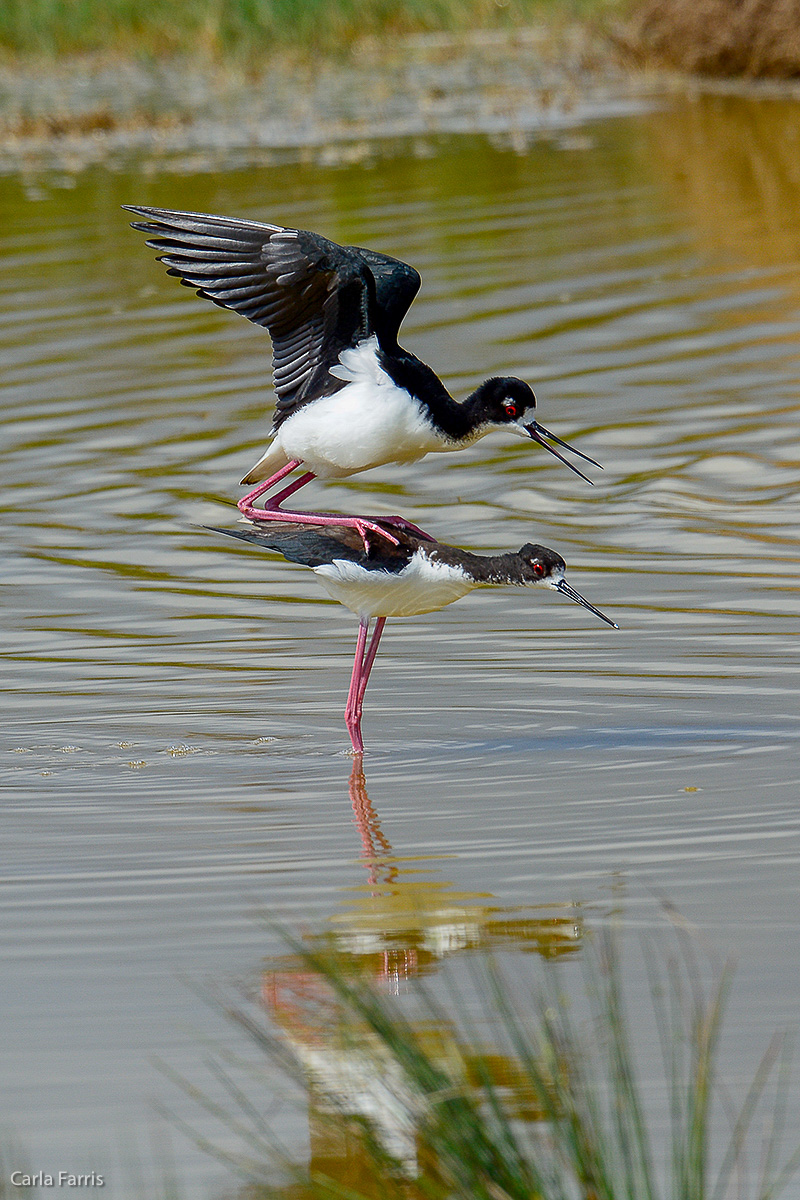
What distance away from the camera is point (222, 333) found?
37.8 ft

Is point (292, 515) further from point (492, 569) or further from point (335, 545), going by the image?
point (492, 569)

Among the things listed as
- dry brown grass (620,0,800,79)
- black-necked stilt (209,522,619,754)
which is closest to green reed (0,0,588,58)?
dry brown grass (620,0,800,79)

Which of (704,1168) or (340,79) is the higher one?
(340,79)

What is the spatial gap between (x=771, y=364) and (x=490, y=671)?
4.05 meters

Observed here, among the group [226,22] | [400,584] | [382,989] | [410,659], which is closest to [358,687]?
[400,584]

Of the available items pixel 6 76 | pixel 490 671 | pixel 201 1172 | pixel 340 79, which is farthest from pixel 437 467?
pixel 6 76

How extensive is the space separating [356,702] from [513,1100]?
2.51 m

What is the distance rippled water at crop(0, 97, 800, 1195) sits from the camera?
4.34 metres

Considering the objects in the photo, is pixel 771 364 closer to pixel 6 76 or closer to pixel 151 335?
pixel 151 335

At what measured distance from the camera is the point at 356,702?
19.2 feet

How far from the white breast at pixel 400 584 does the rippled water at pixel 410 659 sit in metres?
0.40

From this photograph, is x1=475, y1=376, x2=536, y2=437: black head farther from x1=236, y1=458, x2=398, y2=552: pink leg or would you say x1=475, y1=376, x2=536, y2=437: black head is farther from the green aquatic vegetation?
the green aquatic vegetation

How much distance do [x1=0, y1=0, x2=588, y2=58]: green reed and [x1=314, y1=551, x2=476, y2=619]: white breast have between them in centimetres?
1863

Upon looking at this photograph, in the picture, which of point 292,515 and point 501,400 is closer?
point 501,400
